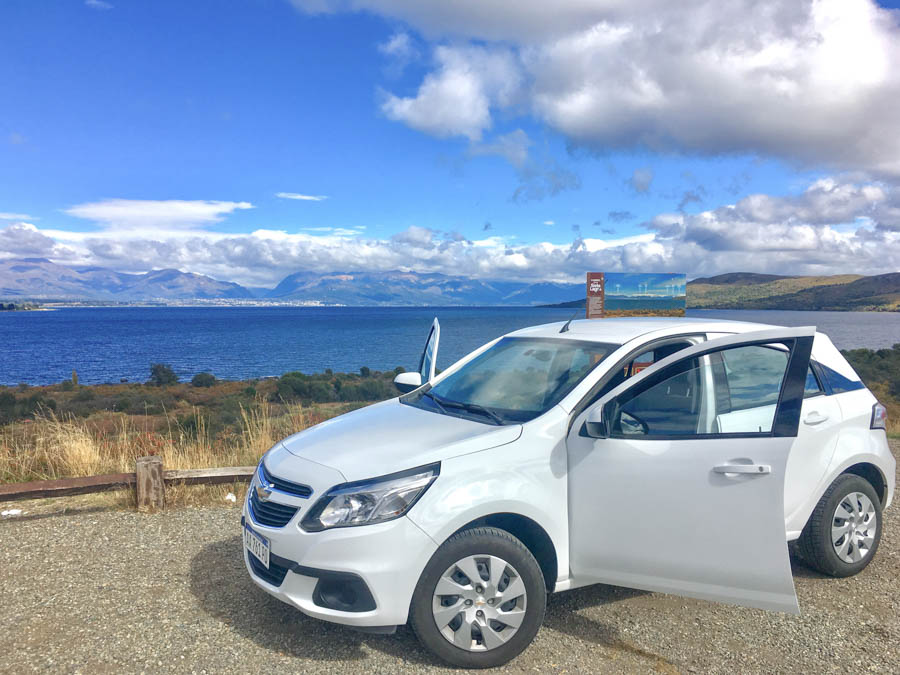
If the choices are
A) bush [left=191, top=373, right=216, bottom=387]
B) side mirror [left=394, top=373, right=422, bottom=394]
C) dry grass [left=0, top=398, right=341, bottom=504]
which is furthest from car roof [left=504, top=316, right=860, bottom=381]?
bush [left=191, top=373, right=216, bottom=387]

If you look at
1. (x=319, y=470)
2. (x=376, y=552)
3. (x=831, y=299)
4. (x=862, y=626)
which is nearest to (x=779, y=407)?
(x=862, y=626)

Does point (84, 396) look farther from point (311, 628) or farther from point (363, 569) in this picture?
point (363, 569)

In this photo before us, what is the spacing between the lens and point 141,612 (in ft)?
13.1

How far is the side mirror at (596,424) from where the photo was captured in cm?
336

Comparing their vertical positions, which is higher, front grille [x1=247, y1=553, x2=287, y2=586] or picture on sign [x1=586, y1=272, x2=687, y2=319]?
picture on sign [x1=586, y1=272, x2=687, y2=319]

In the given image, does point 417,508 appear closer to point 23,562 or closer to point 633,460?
point 633,460

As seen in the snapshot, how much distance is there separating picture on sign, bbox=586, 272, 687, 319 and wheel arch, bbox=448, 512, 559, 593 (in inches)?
214

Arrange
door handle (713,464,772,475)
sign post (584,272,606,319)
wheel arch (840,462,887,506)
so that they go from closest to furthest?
door handle (713,464,772,475)
wheel arch (840,462,887,506)
sign post (584,272,606,319)

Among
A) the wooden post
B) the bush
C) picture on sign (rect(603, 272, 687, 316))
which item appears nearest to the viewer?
the wooden post

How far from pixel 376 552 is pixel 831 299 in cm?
14912

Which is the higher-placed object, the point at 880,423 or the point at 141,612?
the point at 880,423

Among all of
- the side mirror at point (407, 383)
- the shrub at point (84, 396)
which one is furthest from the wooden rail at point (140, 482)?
the shrub at point (84, 396)

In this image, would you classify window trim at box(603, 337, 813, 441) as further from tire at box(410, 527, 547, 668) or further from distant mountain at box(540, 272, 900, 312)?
distant mountain at box(540, 272, 900, 312)

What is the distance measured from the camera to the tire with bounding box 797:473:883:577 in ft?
13.9
